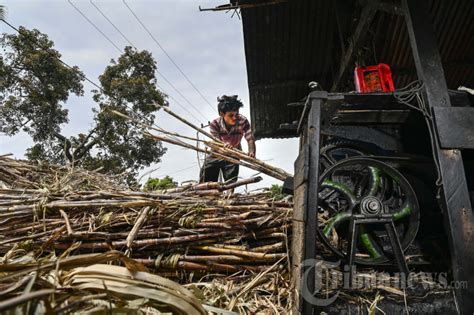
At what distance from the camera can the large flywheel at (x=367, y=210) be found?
2670 mm

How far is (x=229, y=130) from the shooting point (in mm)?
5941

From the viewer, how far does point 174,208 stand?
2881 millimetres

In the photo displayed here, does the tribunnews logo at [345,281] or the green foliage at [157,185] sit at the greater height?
the green foliage at [157,185]

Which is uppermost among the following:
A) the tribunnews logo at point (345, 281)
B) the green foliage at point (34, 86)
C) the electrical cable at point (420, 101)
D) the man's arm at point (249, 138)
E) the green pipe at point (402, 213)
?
the green foliage at point (34, 86)

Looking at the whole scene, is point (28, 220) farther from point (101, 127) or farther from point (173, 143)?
point (101, 127)

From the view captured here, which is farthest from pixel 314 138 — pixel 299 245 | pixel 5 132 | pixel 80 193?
pixel 5 132

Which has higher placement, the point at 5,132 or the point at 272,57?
the point at 5,132

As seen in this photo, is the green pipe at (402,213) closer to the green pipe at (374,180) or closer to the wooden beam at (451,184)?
the green pipe at (374,180)

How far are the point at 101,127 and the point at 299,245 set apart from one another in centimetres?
2165

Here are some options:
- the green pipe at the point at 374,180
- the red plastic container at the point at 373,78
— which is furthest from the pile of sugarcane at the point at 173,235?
the red plastic container at the point at 373,78

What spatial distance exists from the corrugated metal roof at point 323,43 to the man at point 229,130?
0.66 metres

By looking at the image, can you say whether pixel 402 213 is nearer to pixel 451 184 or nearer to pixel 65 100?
pixel 451 184

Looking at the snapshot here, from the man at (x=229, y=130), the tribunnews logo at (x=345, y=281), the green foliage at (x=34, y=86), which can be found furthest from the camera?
the green foliage at (x=34, y=86)

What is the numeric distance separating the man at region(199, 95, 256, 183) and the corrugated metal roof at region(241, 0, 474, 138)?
2.17 ft
